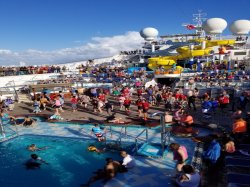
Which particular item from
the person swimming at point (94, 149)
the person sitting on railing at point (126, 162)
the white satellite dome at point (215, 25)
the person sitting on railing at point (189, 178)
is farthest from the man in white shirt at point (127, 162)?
the white satellite dome at point (215, 25)

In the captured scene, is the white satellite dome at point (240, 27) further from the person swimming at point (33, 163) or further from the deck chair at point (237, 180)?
the person swimming at point (33, 163)

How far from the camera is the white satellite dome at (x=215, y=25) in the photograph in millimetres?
40312

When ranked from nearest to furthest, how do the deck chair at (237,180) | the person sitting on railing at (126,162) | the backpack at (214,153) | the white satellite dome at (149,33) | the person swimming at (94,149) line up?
the deck chair at (237,180) < the backpack at (214,153) < the person sitting on railing at (126,162) < the person swimming at (94,149) < the white satellite dome at (149,33)

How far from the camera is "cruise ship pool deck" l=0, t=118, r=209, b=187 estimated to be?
8617 millimetres

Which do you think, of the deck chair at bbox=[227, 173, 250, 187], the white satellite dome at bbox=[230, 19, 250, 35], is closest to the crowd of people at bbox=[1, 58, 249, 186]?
the deck chair at bbox=[227, 173, 250, 187]

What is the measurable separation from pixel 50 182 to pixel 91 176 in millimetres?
1425

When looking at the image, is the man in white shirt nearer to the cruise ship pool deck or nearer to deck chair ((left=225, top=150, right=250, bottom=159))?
the cruise ship pool deck

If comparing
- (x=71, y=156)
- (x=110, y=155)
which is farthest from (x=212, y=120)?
(x=71, y=156)

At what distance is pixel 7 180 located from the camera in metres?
9.49

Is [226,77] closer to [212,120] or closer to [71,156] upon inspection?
[212,120]

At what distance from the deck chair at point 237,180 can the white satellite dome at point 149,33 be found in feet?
154

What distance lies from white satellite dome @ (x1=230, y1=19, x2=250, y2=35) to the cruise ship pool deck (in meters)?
34.1

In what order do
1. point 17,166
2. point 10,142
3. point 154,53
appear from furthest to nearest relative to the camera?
point 154,53
point 10,142
point 17,166

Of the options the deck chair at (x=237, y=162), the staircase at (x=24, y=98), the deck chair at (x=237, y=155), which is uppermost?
the staircase at (x=24, y=98)
